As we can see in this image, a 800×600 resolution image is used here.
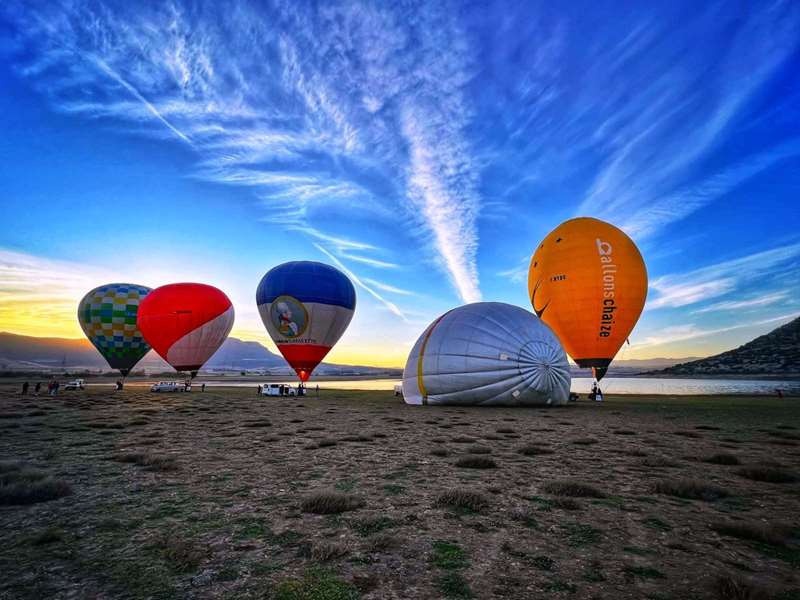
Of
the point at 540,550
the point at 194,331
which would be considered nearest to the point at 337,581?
the point at 540,550

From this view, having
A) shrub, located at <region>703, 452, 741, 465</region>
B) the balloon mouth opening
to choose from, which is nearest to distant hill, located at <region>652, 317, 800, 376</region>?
the balloon mouth opening

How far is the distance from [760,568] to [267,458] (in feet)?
31.5

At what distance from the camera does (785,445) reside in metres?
11.9

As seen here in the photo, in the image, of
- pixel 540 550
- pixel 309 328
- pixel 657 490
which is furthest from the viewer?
pixel 309 328

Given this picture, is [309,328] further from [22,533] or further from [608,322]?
[22,533]

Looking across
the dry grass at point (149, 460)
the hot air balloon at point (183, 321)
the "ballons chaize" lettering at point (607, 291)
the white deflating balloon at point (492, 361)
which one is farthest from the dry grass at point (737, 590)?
the hot air balloon at point (183, 321)

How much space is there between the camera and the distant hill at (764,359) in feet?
387

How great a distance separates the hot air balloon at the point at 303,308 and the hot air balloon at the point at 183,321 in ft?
30.5

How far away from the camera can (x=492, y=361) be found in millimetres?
22281

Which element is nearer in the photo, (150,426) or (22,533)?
(22,533)

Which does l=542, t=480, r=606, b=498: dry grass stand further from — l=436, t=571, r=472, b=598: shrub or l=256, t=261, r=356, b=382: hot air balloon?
l=256, t=261, r=356, b=382: hot air balloon

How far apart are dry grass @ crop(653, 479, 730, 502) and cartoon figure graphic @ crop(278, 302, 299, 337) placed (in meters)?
33.1

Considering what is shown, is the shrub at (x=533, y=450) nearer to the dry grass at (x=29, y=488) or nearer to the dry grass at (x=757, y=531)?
Answer: the dry grass at (x=757, y=531)

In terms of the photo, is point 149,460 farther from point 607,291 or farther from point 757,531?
point 607,291
